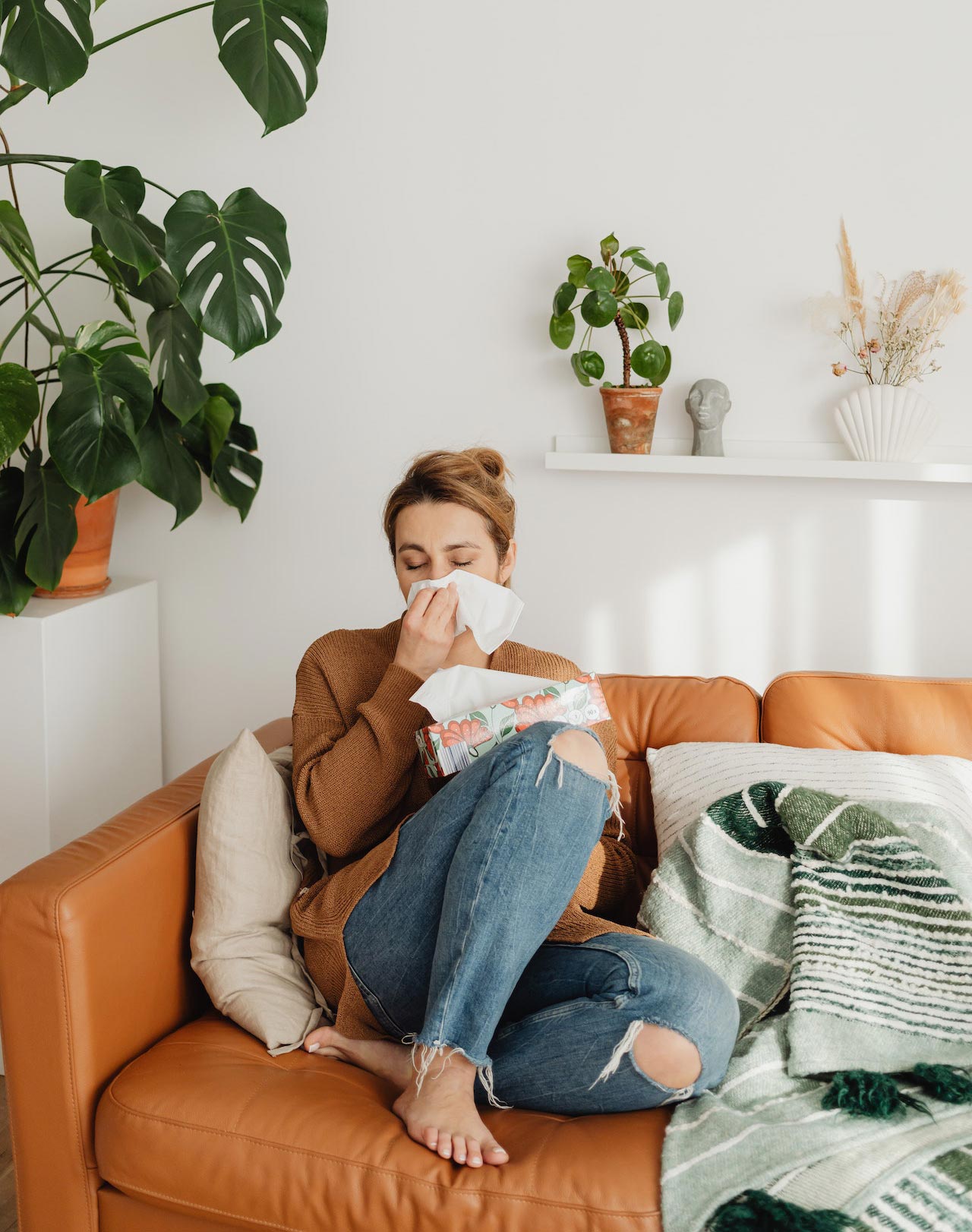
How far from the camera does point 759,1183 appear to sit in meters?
1.14

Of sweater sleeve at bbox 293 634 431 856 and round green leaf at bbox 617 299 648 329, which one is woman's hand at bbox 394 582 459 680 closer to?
sweater sleeve at bbox 293 634 431 856

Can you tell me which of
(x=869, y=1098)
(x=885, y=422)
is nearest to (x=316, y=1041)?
(x=869, y=1098)

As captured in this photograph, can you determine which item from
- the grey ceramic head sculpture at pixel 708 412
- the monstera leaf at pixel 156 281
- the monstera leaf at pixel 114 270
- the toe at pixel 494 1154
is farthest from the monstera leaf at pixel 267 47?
the toe at pixel 494 1154

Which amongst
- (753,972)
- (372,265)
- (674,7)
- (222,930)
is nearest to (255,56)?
(372,265)

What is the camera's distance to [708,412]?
213 cm

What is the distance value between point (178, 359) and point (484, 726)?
36.3 inches

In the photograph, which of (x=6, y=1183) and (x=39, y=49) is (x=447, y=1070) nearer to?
(x=6, y=1183)

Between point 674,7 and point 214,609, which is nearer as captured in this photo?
point 674,7

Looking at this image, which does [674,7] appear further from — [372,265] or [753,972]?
[753,972]

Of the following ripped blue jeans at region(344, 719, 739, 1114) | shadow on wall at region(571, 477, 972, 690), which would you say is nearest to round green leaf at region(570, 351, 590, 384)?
shadow on wall at region(571, 477, 972, 690)

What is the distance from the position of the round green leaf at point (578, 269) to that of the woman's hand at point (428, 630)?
0.76 metres

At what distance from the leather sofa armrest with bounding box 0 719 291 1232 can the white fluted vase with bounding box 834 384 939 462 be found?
152cm

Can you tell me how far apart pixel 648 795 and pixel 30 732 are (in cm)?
119

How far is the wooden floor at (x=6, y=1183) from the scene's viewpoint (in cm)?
160
